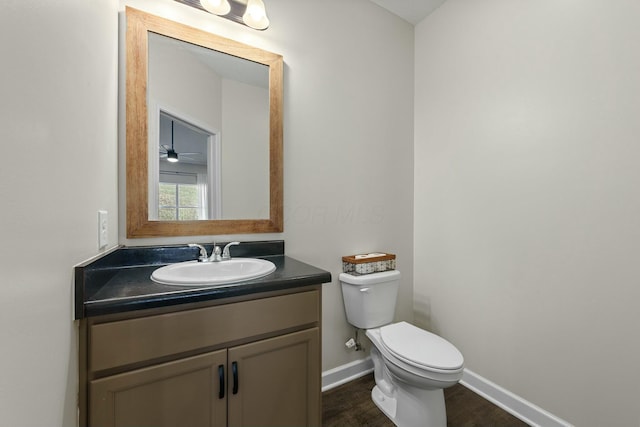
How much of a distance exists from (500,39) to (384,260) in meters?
1.56

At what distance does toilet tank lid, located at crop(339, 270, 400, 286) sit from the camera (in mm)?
1696

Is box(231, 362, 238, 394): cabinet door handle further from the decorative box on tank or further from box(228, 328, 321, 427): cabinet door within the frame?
the decorative box on tank

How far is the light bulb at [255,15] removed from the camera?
141 centimetres

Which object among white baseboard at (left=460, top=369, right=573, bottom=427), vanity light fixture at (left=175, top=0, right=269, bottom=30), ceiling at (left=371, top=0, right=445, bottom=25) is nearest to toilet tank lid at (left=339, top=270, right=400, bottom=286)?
white baseboard at (left=460, top=369, right=573, bottom=427)

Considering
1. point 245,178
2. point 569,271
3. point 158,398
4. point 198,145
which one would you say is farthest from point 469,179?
point 158,398

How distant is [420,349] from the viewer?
140cm

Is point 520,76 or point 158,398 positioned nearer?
point 158,398

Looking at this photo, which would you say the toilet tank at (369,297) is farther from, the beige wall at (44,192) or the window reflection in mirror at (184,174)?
the beige wall at (44,192)

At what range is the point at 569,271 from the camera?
136 cm

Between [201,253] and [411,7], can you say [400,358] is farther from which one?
[411,7]

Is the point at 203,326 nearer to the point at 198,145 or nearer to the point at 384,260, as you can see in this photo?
the point at 198,145

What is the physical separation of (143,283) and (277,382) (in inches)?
24.8

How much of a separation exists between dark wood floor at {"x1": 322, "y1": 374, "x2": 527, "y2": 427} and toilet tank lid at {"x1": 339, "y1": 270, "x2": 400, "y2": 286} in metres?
0.71

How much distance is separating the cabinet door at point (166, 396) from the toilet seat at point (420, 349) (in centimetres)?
87
